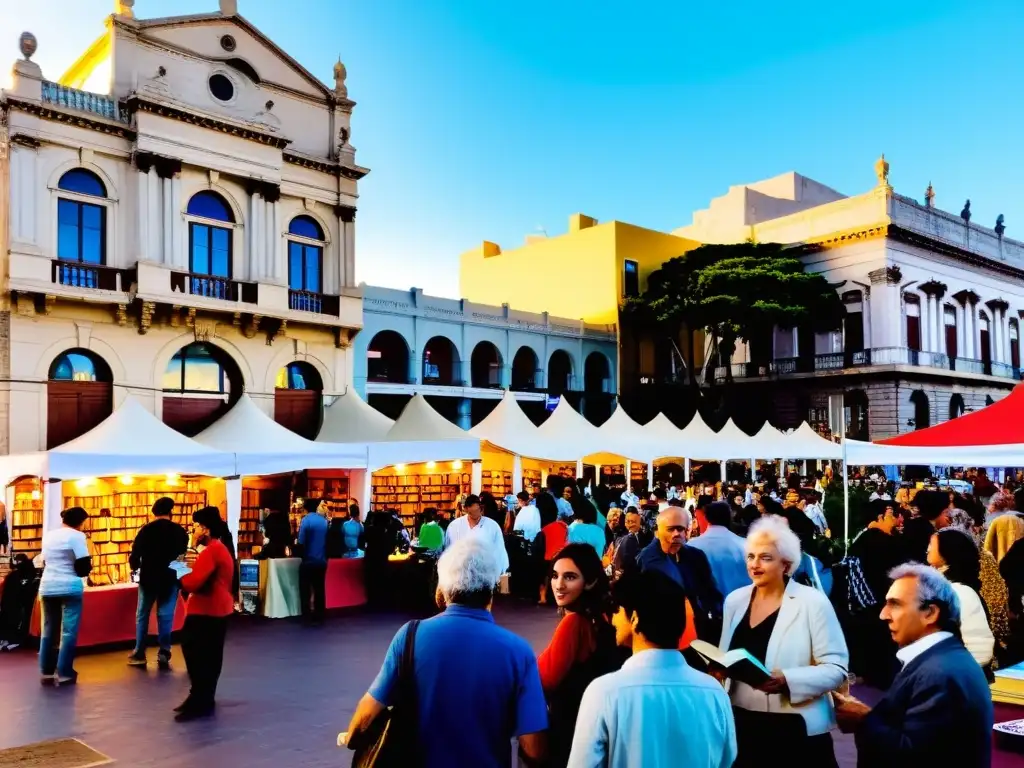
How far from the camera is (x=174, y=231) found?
21.0 meters

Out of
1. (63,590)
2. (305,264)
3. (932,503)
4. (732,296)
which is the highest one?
(732,296)

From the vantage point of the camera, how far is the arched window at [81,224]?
1962 centimetres

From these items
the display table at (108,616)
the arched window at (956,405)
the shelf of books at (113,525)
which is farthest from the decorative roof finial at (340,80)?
the arched window at (956,405)

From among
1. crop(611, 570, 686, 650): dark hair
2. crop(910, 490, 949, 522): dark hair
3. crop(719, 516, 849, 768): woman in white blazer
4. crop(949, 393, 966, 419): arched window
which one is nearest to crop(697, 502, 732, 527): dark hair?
crop(910, 490, 949, 522): dark hair

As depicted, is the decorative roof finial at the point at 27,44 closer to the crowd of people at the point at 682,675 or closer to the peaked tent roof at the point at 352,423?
the peaked tent roof at the point at 352,423

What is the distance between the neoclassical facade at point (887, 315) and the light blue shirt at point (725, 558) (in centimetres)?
3352

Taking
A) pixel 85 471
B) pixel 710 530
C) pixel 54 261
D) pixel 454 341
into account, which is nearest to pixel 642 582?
pixel 710 530

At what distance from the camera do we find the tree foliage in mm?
34844

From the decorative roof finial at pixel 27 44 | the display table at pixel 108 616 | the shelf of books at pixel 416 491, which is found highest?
the decorative roof finial at pixel 27 44

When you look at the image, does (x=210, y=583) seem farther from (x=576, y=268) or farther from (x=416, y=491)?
(x=576, y=268)

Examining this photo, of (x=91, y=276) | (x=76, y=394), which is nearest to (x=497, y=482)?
(x=76, y=394)

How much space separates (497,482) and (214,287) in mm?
8761

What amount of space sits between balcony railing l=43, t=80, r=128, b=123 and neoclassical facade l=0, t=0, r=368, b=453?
32mm

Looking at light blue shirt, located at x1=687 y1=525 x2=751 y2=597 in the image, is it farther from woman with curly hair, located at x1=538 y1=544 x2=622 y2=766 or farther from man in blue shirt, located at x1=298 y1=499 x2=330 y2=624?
man in blue shirt, located at x1=298 y1=499 x2=330 y2=624
